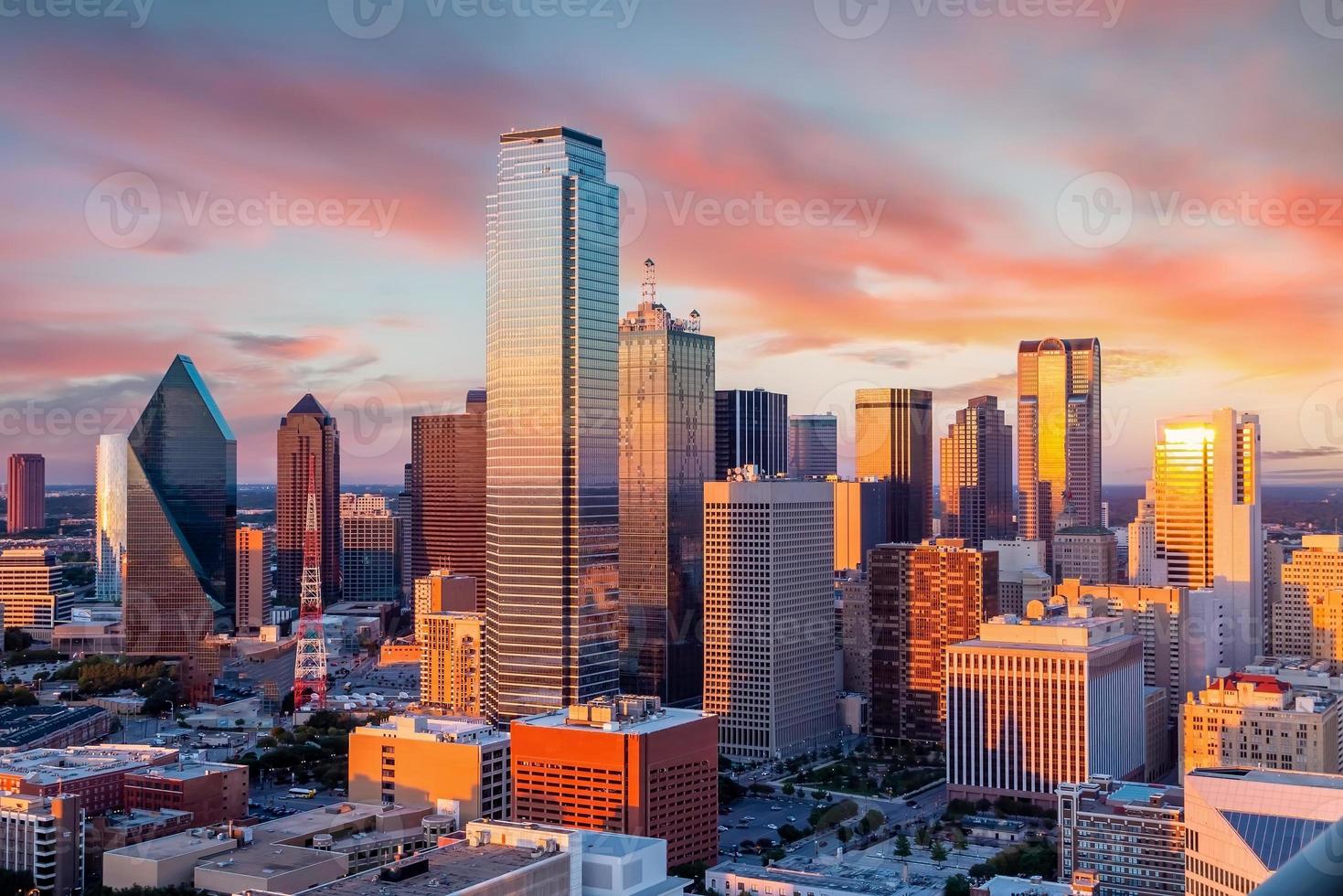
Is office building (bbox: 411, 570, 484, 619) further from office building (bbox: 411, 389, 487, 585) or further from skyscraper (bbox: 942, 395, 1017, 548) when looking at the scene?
skyscraper (bbox: 942, 395, 1017, 548)

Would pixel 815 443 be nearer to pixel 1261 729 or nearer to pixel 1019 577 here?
pixel 1019 577

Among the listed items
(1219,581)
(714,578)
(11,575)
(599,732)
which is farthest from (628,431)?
(11,575)

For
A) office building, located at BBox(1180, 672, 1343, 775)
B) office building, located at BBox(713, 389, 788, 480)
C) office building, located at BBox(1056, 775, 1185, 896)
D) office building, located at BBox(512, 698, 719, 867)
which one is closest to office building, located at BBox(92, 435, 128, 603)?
office building, located at BBox(713, 389, 788, 480)

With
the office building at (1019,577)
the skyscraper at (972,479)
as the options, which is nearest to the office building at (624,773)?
the office building at (1019,577)

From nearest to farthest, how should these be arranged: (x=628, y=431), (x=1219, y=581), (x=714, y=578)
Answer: (x=714, y=578) → (x=1219, y=581) → (x=628, y=431)

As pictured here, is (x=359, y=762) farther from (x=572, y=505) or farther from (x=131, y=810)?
(x=572, y=505)

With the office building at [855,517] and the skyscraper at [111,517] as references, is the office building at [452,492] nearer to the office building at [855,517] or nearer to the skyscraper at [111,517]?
the skyscraper at [111,517]
